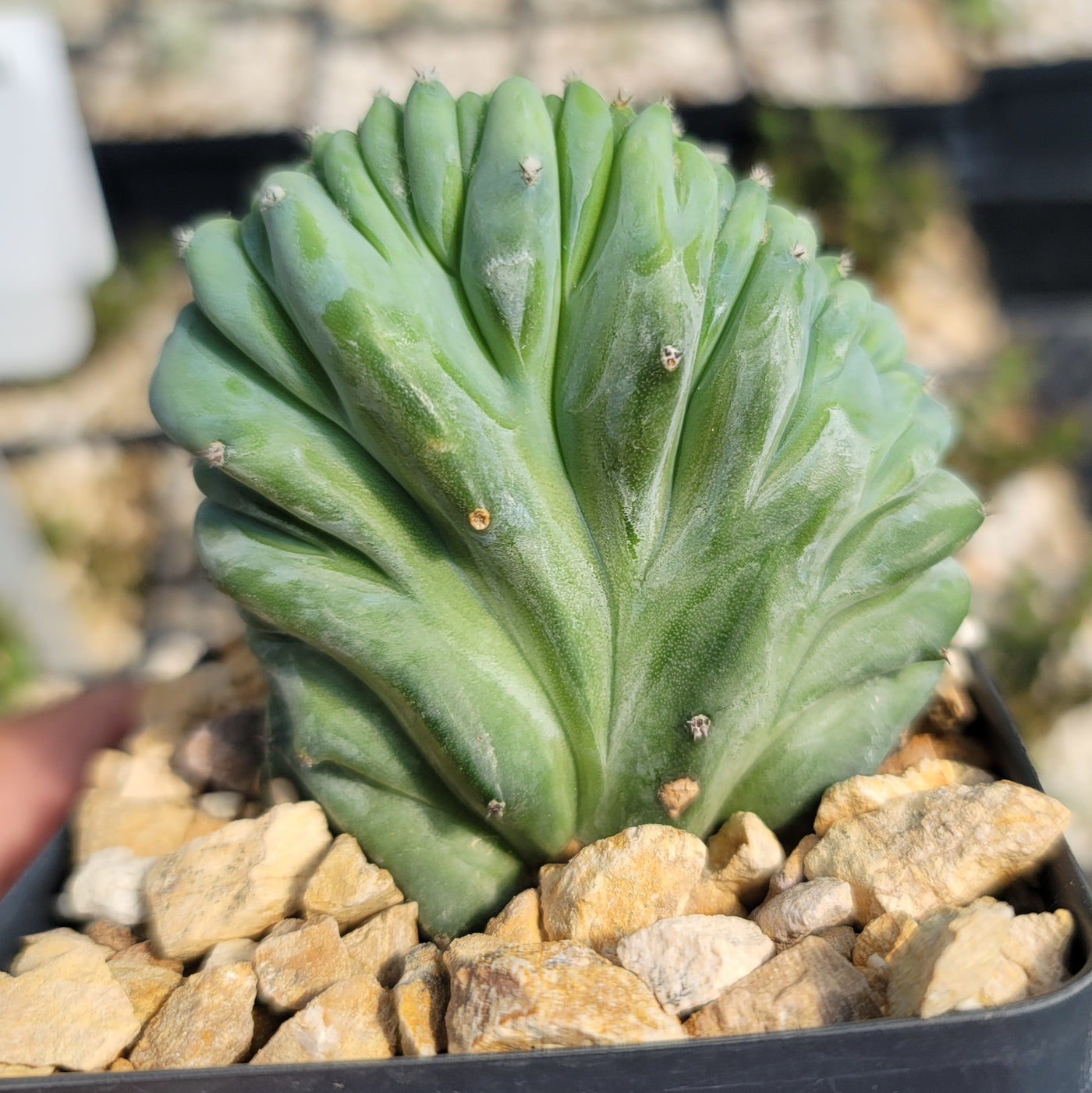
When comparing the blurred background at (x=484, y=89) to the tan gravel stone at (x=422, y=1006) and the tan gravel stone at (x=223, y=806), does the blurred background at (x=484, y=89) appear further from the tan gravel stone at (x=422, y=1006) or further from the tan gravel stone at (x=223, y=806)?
the tan gravel stone at (x=422, y=1006)

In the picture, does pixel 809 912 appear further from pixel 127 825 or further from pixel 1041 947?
pixel 127 825

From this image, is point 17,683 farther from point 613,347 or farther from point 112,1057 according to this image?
point 613,347

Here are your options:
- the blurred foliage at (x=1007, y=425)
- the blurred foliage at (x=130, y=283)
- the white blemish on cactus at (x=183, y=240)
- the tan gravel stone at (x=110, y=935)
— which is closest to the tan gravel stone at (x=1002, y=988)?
the tan gravel stone at (x=110, y=935)

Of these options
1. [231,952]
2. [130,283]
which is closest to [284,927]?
[231,952]

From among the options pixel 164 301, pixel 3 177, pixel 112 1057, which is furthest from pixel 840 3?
pixel 112 1057

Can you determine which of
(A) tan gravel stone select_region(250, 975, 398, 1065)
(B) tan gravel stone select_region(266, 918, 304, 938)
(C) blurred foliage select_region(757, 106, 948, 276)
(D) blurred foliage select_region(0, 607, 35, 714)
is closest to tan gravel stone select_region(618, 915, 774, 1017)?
(A) tan gravel stone select_region(250, 975, 398, 1065)

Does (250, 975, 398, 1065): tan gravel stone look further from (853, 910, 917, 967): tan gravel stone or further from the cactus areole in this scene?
(853, 910, 917, 967): tan gravel stone
